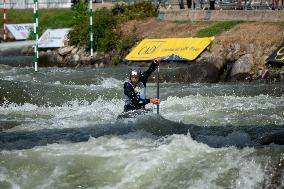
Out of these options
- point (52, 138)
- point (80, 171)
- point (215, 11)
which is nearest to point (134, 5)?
point (215, 11)

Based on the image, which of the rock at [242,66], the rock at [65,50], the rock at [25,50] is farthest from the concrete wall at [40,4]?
the rock at [242,66]

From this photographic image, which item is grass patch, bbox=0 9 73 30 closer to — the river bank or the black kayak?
the river bank

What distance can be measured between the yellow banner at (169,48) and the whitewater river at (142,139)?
16.8 ft

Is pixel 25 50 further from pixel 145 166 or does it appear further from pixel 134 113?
pixel 145 166

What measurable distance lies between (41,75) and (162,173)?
14.9 m

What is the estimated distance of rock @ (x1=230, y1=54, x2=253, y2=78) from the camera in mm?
22578

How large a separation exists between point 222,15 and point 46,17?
59.6 feet

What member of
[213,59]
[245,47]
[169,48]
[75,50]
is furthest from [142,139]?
[75,50]

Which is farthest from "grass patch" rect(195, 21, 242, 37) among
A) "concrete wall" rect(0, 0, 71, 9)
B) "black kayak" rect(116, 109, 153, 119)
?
"concrete wall" rect(0, 0, 71, 9)

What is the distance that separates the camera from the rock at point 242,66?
889 inches

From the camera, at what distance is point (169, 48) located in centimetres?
2645

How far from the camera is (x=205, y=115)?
Result: 52.1 ft

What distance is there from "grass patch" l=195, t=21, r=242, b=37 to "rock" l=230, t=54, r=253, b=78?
3.60 m

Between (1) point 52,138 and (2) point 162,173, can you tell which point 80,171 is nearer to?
(2) point 162,173
